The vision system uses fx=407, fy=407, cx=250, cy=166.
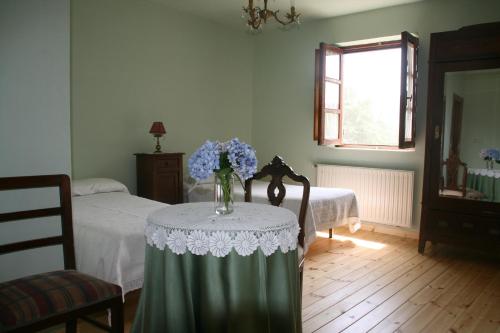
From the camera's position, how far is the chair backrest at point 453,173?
3619 mm

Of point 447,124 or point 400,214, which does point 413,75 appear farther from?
point 400,214

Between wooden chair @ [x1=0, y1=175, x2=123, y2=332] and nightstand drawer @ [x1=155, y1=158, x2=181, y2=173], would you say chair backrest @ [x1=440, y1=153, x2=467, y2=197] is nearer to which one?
nightstand drawer @ [x1=155, y1=158, x2=181, y2=173]

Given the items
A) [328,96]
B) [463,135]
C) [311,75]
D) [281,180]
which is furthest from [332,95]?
[281,180]

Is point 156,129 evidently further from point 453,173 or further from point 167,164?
point 453,173

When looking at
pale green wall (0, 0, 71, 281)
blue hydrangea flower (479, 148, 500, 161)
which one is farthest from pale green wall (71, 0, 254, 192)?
blue hydrangea flower (479, 148, 500, 161)

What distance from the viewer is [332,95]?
4871 millimetres

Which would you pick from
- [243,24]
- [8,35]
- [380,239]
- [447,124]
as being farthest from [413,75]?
[8,35]

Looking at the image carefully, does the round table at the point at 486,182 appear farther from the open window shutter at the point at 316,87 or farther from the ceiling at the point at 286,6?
the ceiling at the point at 286,6

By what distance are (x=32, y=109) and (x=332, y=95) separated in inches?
138

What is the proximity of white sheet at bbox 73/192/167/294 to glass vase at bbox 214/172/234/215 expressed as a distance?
2.38 feet

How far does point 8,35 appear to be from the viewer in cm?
204

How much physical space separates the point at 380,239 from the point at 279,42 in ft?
9.40

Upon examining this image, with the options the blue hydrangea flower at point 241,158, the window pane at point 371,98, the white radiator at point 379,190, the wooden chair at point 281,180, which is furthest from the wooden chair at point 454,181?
the blue hydrangea flower at point 241,158

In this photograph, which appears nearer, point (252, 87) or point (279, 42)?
point (279, 42)
